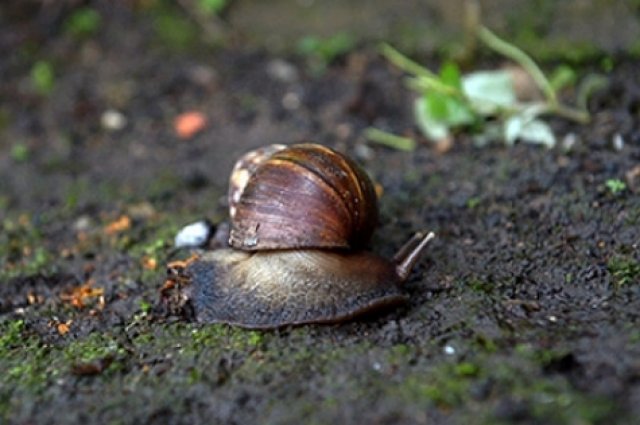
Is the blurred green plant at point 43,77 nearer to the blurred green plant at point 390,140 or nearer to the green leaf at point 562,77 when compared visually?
the blurred green plant at point 390,140

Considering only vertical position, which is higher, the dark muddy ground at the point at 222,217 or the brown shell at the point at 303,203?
the brown shell at the point at 303,203

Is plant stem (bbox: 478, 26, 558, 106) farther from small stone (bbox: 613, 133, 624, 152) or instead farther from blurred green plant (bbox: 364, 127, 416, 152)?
blurred green plant (bbox: 364, 127, 416, 152)

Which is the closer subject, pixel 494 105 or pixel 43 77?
pixel 494 105

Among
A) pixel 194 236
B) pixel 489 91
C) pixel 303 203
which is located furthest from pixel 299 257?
pixel 489 91

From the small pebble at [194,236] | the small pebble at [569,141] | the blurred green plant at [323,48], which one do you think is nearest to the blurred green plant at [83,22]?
the blurred green plant at [323,48]

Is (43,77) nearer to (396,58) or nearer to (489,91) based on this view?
(396,58)

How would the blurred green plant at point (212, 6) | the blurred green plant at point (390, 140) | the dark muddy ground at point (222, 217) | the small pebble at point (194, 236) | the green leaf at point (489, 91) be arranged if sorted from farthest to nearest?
1. the blurred green plant at point (212, 6)
2. the blurred green plant at point (390, 140)
3. the green leaf at point (489, 91)
4. the small pebble at point (194, 236)
5. the dark muddy ground at point (222, 217)
